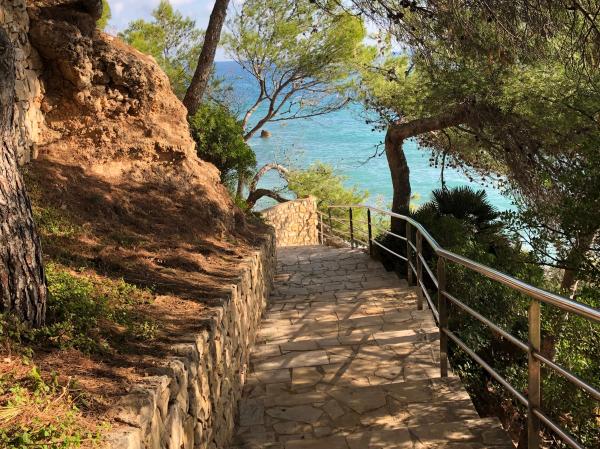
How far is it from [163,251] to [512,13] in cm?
435

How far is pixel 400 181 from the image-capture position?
35.1 ft

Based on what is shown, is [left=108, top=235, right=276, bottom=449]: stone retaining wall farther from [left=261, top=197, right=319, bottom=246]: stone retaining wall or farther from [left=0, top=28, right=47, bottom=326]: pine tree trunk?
[left=261, top=197, right=319, bottom=246]: stone retaining wall

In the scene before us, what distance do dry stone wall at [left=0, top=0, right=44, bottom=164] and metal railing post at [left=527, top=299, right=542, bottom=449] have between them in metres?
4.65

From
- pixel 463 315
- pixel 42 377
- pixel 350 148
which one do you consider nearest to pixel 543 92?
pixel 463 315

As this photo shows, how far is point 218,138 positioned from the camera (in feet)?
33.7

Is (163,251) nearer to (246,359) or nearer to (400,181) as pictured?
(246,359)

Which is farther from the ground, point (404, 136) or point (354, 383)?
point (404, 136)

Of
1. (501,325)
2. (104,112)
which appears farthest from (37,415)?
(104,112)

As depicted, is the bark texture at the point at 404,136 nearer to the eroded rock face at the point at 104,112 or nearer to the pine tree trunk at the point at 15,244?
the eroded rock face at the point at 104,112

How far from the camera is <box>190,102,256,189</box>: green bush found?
10.1 meters

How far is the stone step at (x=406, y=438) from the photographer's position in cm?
321

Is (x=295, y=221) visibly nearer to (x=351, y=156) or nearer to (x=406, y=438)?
(x=406, y=438)

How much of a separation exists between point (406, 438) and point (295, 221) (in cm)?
1354

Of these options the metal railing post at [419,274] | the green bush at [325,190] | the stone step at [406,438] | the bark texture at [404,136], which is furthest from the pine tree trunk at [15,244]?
the green bush at [325,190]
